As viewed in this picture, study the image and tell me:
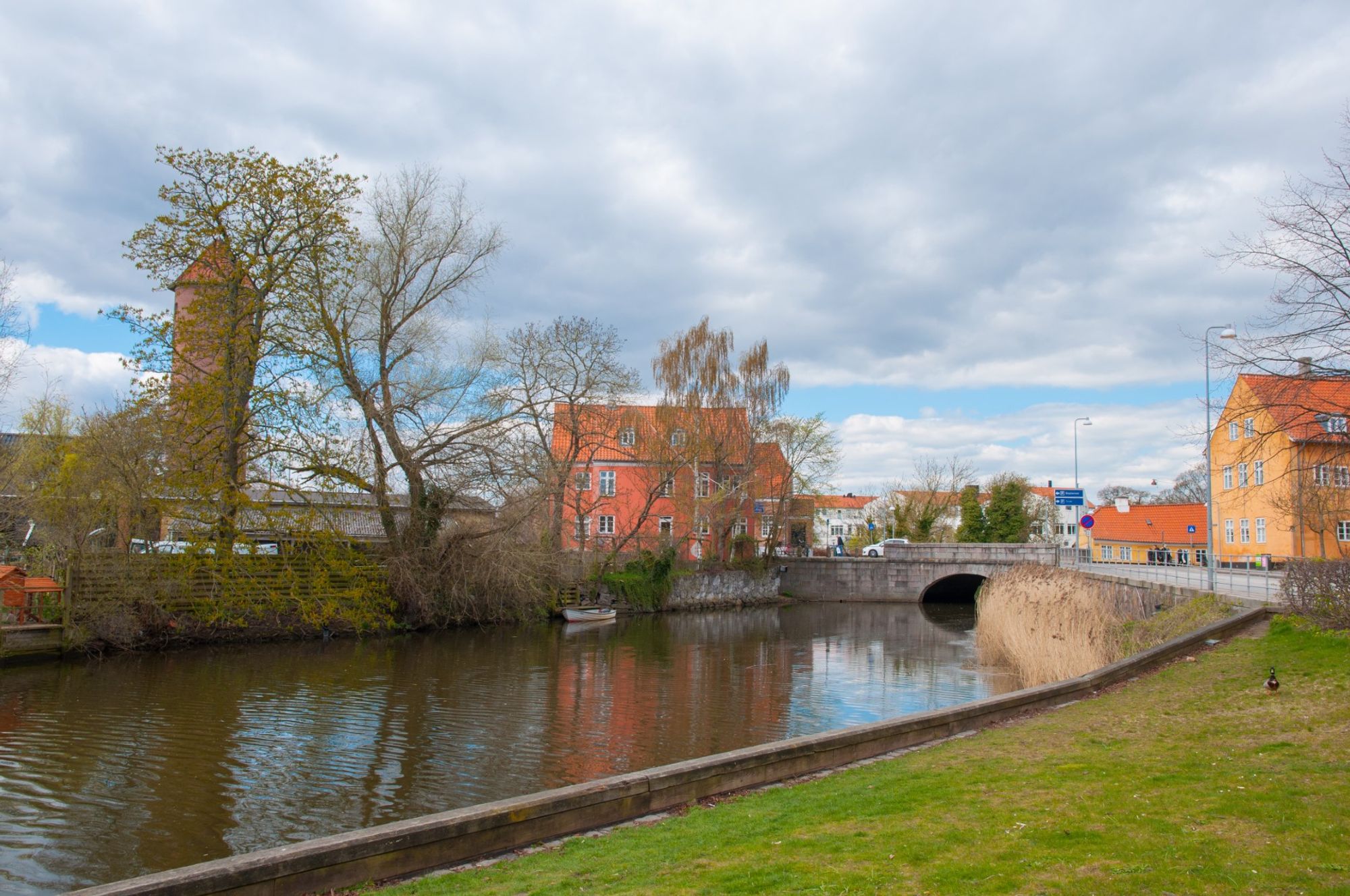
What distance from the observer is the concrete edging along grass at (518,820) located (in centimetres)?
612

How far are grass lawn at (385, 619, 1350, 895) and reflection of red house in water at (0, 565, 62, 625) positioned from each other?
19.4m

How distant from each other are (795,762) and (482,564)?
23224 mm

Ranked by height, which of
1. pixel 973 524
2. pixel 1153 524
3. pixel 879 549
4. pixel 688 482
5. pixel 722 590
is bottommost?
pixel 722 590

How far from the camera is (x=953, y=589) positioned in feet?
199

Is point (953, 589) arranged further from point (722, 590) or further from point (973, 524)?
point (722, 590)

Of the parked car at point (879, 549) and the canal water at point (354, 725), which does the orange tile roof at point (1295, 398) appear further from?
the parked car at point (879, 549)

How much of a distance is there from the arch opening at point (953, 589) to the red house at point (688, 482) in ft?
39.9

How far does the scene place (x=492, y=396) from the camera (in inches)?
1302

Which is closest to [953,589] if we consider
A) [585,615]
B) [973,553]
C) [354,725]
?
Result: [973,553]

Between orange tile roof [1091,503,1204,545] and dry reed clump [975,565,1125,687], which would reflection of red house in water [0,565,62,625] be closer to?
dry reed clump [975,565,1125,687]

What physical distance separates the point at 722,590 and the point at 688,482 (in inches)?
252

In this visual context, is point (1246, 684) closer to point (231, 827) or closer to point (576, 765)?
point (576, 765)

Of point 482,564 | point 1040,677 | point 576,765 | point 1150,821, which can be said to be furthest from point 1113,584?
point 1150,821

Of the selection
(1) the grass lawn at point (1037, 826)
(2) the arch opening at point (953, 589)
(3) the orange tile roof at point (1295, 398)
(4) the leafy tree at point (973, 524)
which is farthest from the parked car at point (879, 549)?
(1) the grass lawn at point (1037, 826)
